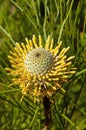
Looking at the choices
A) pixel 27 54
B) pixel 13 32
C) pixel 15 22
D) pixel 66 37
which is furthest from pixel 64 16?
pixel 15 22

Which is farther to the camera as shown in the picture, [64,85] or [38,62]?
[64,85]

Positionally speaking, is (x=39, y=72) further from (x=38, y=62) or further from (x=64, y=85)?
(x=64, y=85)

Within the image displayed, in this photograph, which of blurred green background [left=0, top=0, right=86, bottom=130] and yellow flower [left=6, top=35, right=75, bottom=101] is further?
blurred green background [left=0, top=0, right=86, bottom=130]

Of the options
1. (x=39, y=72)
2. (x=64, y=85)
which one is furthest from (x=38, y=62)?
(x=64, y=85)

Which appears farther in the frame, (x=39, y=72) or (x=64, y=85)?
(x=64, y=85)
